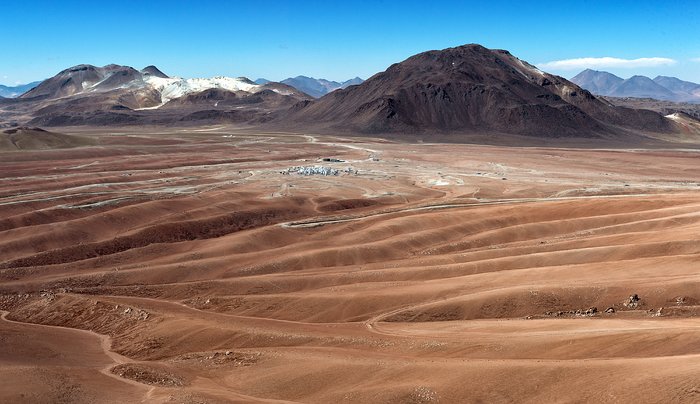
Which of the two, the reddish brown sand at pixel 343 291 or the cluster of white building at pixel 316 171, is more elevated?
the cluster of white building at pixel 316 171

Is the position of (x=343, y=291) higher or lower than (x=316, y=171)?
lower

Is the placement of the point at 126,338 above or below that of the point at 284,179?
below

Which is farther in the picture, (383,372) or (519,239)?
(519,239)

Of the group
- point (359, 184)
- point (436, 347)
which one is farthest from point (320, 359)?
point (359, 184)

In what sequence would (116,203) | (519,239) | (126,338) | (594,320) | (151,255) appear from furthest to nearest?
(116,203), (519,239), (151,255), (126,338), (594,320)

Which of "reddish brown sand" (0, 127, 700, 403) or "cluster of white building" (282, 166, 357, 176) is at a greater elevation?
"cluster of white building" (282, 166, 357, 176)

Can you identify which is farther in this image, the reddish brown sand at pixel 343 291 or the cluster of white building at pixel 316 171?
the cluster of white building at pixel 316 171

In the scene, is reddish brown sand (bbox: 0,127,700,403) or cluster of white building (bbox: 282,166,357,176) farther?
cluster of white building (bbox: 282,166,357,176)

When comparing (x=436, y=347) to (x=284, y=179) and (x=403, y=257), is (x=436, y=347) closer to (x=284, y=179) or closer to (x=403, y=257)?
(x=403, y=257)
